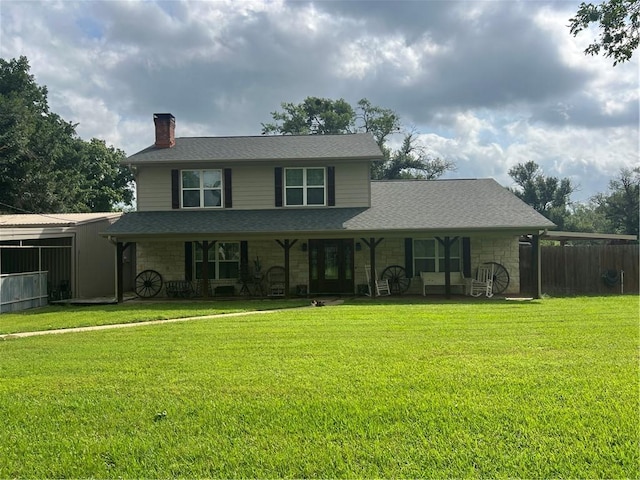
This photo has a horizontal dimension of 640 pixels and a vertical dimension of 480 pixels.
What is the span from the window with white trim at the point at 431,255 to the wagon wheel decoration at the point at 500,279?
1230 mm

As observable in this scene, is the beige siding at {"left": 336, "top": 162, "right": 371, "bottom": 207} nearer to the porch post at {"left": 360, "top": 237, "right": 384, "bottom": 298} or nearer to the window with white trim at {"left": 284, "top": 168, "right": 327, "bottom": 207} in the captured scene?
the window with white trim at {"left": 284, "top": 168, "right": 327, "bottom": 207}

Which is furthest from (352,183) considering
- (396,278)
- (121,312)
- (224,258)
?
(121,312)

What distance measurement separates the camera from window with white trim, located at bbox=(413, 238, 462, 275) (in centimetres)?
1686

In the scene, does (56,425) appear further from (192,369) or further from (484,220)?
(484,220)

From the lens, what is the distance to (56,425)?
4.44 m

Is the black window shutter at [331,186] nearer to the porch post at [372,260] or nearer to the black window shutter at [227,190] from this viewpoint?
the porch post at [372,260]

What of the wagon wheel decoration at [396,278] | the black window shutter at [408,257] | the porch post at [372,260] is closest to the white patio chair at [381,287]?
the porch post at [372,260]

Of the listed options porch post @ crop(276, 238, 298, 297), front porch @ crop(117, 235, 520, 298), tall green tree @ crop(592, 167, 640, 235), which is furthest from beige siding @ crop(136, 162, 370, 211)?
tall green tree @ crop(592, 167, 640, 235)

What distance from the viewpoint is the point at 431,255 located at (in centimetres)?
1689

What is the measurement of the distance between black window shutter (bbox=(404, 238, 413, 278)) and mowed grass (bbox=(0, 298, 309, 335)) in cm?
399

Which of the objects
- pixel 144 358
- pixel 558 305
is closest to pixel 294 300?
pixel 558 305

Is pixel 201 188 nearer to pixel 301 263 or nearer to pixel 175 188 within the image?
pixel 175 188

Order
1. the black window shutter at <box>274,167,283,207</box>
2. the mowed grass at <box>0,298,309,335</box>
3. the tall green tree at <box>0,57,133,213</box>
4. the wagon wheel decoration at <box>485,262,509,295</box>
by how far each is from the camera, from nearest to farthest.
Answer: the mowed grass at <box>0,298,309,335</box>
the wagon wheel decoration at <box>485,262,509,295</box>
the black window shutter at <box>274,167,283,207</box>
the tall green tree at <box>0,57,133,213</box>

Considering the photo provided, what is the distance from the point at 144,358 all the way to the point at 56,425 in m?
2.43
